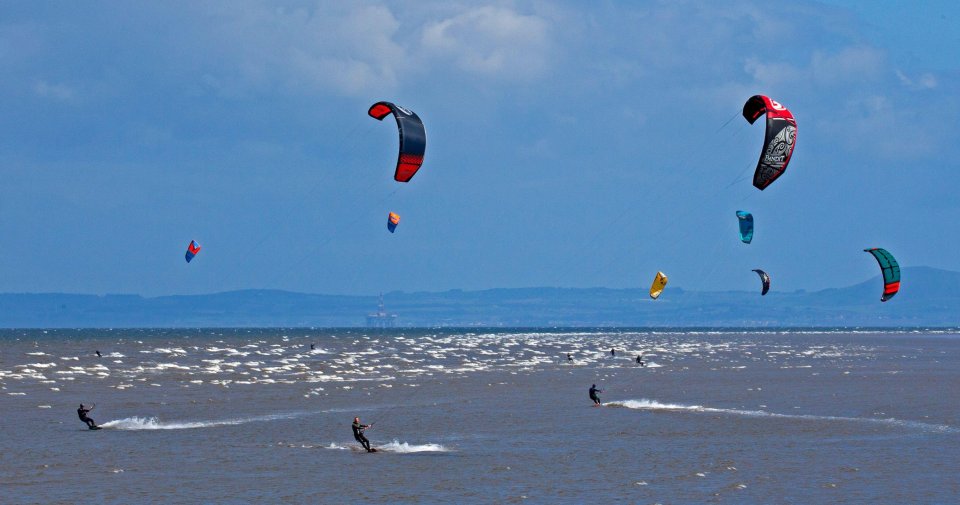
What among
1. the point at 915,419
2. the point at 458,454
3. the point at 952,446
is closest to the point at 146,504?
the point at 458,454

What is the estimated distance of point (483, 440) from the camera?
29266 mm

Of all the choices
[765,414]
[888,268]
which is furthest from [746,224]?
[765,414]

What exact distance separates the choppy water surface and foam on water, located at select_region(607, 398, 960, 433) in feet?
0.37

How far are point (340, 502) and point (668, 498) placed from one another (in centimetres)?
585

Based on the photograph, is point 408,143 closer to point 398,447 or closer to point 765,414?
point 398,447

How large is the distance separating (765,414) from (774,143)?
8.39 meters

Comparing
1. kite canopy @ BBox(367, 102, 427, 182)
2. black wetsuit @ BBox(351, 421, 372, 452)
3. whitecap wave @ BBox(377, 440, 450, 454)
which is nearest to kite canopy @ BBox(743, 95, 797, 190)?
kite canopy @ BBox(367, 102, 427, 182)

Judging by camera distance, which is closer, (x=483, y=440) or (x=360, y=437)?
(x=360, y=437)

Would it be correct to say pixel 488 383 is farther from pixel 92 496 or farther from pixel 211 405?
pixel 92 496

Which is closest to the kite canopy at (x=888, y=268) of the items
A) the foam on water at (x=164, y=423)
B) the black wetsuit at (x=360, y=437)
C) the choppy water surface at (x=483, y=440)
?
the choppy water surface at (x=483, y=440)

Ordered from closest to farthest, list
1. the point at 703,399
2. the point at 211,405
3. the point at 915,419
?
1. the point at 915,419
2. the point at 211,405
3. the point at 703,399

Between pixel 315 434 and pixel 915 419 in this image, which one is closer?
pixel 315 434

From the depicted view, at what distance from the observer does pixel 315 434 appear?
101ft

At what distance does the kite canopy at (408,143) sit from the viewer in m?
36.7
